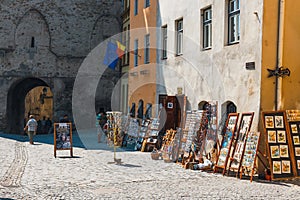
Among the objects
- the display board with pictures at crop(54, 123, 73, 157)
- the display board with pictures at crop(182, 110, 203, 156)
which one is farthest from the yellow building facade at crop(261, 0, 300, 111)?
the display board with pictures at crop(54, 123, 73, 157)

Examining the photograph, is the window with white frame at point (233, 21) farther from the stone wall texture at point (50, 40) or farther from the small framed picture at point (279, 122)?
the stone wall texture at point (50, 40)

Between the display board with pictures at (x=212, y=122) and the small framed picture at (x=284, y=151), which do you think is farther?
the display board with pictures at (x=212, y=122)

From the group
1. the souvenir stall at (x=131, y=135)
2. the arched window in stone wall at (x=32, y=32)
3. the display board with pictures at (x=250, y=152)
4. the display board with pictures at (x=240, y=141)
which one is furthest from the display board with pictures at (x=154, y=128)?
the arched window in stone wall at (x=32, y=32)

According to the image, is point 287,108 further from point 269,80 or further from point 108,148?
point 108,148

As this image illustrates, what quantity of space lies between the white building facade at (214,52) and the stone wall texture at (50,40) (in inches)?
463

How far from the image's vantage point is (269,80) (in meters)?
10.7

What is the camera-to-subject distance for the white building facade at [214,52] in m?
11.0

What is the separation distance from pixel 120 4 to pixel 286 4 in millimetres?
19412

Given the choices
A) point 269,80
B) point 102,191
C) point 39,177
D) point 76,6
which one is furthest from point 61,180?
point 76,6

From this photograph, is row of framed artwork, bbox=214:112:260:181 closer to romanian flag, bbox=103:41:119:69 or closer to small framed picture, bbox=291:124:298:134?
small framed picture, bbox=291:124:298:134

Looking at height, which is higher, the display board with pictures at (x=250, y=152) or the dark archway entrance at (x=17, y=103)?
the dark archway entrance at (x=17, y=103)

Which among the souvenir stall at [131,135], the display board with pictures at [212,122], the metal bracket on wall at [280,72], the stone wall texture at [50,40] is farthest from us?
the stone wall texture at [50,40]

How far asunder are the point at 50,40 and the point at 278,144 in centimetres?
2036

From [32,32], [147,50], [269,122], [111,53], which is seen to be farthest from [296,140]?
[32,32]
